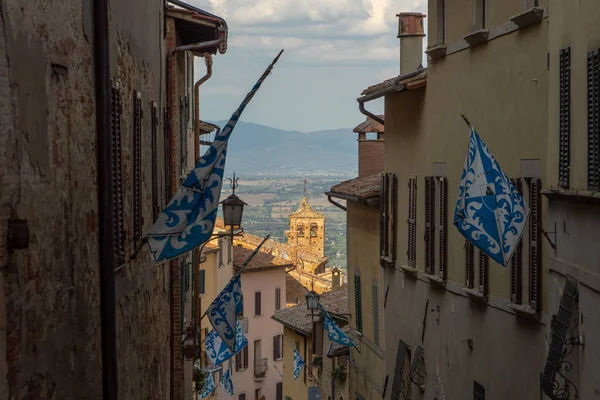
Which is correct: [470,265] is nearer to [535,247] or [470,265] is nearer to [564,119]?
[535,247]

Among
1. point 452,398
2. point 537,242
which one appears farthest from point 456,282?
point 537,242

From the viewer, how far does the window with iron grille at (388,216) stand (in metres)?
20.4

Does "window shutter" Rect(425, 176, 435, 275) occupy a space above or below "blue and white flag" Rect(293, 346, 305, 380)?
above

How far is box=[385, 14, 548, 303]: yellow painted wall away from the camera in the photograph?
516 inches

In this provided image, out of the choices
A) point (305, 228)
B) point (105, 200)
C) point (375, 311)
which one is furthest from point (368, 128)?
point (305, 228)

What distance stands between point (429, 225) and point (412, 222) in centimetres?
121

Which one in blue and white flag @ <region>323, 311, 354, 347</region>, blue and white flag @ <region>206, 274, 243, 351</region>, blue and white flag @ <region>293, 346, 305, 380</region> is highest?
blue and white flag @ <region>206, 274, 243, 351</region>

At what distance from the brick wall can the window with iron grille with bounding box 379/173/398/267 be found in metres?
6.22

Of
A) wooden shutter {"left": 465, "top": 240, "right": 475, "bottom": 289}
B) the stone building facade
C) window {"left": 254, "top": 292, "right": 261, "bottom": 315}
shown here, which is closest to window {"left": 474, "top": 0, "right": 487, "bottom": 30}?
wooden shutter {"left": 465, "top": 240, "right": 475, "bottom": 289}

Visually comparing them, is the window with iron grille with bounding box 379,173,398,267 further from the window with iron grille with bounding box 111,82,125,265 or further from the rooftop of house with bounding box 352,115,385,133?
the window with iron grille with bounding box 111,82,125,265

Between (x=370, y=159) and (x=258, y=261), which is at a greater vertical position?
(x=370, y=159)

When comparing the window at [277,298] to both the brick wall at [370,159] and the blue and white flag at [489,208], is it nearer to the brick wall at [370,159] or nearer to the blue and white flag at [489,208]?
the brick wall at [370,159]

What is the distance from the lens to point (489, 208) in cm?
1030

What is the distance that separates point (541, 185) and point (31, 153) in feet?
24.3
